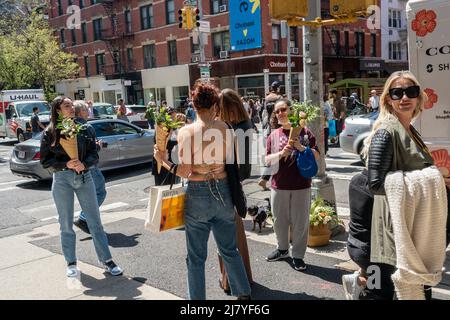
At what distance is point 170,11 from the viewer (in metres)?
34.1

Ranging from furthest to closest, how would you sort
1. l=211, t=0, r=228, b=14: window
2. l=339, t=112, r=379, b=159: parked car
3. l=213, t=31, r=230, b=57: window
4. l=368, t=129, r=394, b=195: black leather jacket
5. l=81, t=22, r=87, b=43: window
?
l=81, t=22, r=87, b=43: window, l=213, t=31, r=230, b=57: window, l=211, t=0, r=228, b=14: window, l=339, t=112, r=379, b=159: parked car, l=368, t=129, r=394, b=195: black leather jacket

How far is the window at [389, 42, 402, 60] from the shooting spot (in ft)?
130

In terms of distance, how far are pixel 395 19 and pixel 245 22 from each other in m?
22.8

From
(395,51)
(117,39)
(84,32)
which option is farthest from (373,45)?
(84,32)

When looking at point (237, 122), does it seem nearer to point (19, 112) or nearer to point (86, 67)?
point (19, 112)

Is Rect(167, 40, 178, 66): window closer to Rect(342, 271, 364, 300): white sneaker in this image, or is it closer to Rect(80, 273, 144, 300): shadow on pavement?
Rect(80, 273, 144, 300): shadow on pavement

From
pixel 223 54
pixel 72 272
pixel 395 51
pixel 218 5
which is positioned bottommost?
pixel 72 272

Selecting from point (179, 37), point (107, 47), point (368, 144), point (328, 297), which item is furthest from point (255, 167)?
point (107, 47)

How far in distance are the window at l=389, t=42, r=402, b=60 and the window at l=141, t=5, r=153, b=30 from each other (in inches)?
809

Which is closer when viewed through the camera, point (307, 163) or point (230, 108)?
point (230, 108)

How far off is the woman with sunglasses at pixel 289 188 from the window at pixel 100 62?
39112 millimetres

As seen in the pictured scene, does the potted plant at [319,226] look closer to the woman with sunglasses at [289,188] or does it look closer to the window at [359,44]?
the woman with sunglasses at [289,188]

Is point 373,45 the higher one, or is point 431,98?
point 373,45

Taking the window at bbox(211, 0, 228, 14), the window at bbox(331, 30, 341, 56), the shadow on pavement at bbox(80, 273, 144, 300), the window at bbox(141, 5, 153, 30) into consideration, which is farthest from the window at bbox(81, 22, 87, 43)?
the shadow on pavement at bbox(80, 273, 144, 300)
